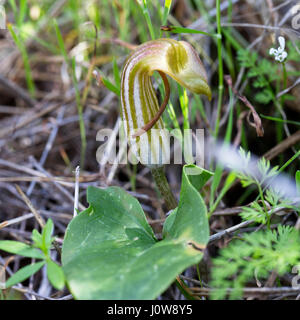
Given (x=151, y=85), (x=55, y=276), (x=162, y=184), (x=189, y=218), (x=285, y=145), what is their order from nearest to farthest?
(x=55, y=276) < (x=189, y=218) < (x=151, y=85) < (x=162, y=184) < (x=285, y=145)

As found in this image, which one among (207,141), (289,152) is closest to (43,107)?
(207,141)

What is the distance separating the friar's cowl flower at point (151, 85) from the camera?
0.81 meters

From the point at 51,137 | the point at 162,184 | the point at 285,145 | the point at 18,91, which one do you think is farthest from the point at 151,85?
the point at 18,91

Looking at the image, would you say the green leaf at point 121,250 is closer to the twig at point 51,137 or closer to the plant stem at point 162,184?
the plant stem at point 162,184

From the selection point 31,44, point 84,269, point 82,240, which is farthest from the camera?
point 31,44

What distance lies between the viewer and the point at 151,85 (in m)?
0.94

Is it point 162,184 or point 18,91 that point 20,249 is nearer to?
point 162,184

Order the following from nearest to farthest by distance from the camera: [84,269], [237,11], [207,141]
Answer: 1. [84,269]
2. [207,141]
3. [237,11]

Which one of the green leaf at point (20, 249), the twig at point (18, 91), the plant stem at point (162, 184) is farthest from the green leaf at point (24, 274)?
the twig at point (18, 91)

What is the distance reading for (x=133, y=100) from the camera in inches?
36.3

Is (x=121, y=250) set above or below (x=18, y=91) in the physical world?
below

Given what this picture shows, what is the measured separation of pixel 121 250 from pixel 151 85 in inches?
15.8

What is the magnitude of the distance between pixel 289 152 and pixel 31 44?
5.45ft
